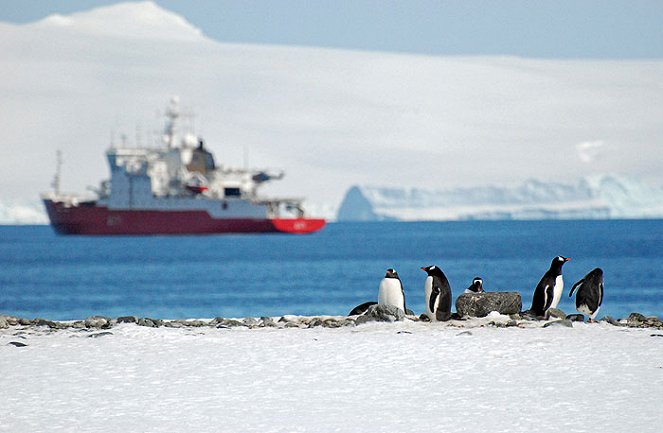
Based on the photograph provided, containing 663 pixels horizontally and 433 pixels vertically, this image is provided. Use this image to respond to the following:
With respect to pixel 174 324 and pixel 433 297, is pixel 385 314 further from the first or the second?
pixel 174 324

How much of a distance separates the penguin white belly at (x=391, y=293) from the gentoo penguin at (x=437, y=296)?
48 centimetres

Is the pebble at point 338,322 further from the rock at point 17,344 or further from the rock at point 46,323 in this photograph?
the rock at point 17,344

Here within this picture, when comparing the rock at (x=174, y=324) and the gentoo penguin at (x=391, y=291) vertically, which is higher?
the gentoo penguin at (x=391, y=291)

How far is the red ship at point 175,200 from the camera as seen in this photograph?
79.1 meters

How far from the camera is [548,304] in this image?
44.7 ft

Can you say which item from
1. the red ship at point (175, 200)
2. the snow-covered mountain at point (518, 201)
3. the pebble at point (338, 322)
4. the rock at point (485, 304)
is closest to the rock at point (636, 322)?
the pebble at point (338, 322)

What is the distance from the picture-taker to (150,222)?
3187 inches

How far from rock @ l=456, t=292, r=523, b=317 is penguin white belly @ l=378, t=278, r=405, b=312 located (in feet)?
2.31

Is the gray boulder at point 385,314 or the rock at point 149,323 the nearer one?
the gray boulder at point 385,314

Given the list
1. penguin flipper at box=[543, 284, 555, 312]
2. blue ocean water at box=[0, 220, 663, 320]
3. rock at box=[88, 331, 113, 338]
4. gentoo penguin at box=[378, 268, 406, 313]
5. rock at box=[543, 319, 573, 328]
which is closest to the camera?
rock at box=[88, 331, 113, 338]

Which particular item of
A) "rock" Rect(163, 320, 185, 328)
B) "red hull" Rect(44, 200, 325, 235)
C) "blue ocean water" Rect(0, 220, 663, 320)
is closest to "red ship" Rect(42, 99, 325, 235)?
"red hull" Rect(44, 200, 325, 235)

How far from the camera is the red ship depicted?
79062mm

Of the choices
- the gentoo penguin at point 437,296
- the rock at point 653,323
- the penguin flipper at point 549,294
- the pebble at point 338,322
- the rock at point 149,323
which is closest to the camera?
the pebble at point 338,322

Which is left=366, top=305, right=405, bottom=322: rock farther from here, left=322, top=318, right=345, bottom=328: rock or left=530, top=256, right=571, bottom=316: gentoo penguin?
left=530, top=256, right=571, bottom=316: gentoo penguin
